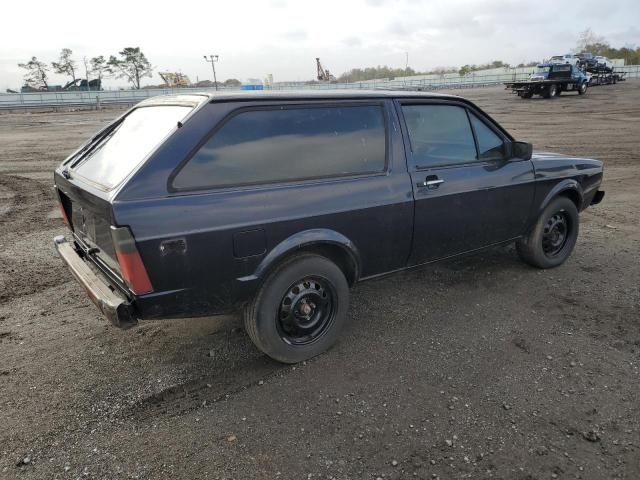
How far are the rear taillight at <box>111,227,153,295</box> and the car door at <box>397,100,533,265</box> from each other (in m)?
1.93

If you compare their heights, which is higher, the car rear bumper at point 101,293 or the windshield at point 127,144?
the windshield at point 127,144

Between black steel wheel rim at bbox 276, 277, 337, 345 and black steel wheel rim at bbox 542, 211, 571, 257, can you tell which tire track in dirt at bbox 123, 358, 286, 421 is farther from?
black steel wheel rim at bbox 542, 211, 571, 257

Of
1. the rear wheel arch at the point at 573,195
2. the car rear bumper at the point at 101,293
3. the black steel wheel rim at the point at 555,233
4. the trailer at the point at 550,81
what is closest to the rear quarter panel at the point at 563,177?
the rear wheel arch at the point at 573,195

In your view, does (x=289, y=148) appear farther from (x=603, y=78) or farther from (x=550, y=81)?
(x=603, y=78)

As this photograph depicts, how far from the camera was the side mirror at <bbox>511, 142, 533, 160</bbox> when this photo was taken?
3855 mm

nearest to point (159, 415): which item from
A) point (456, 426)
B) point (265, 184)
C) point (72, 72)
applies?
point (265, 184)

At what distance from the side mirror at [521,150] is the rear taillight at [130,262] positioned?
314 centimetres

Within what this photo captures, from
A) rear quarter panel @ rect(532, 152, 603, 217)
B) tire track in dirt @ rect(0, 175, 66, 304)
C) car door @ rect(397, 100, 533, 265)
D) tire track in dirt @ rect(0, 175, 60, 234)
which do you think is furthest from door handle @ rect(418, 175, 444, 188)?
tire track in dirt @ rect(0, 175, 60, 234)

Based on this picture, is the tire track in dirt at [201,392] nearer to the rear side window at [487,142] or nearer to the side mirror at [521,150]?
the rear side window at [487,142]

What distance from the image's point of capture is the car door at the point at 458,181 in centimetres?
340

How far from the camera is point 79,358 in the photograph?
125 inches

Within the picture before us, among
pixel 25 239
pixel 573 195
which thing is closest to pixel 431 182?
pixel 573 195

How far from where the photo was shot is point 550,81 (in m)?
31.1

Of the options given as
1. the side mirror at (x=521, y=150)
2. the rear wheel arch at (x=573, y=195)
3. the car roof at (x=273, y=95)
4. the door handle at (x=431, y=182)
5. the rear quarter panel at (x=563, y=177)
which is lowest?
the rear wheel arch at (x=573, y=195)
